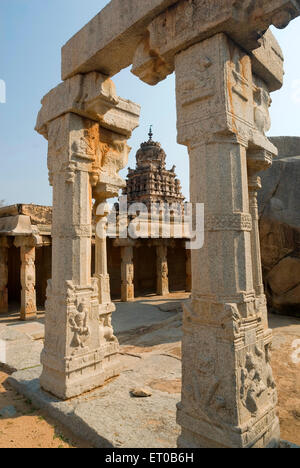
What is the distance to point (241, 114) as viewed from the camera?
8.27 feet

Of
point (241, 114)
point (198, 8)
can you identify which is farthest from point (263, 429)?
point (198, 8)

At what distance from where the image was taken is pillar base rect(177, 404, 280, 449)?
6.86ft

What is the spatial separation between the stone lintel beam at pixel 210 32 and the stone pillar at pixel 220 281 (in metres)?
0.11

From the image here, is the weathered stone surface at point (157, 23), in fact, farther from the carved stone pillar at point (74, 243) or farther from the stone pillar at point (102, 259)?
the stone pillar at point (102, 259)

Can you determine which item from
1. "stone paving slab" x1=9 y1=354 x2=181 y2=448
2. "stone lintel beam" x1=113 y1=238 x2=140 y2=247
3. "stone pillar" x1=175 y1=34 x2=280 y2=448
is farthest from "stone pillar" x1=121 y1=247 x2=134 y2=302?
"stone pillar" x1=175 y1=34 x2=280 y2=448

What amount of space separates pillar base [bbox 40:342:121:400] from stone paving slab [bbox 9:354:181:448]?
0.27 ft

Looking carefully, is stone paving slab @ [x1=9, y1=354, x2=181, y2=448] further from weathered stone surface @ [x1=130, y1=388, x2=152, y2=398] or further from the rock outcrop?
the rock outcrop

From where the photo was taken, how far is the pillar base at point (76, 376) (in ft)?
11.3

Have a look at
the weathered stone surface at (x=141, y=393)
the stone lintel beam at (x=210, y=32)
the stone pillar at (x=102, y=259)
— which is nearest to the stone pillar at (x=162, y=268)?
the stone pillar at (x=102, y=259)

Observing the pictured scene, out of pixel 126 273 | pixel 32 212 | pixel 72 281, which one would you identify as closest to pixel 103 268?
pixel 72 281

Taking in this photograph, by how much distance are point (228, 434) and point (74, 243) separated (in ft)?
8.30

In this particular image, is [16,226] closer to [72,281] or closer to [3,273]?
Result: [3,273]
